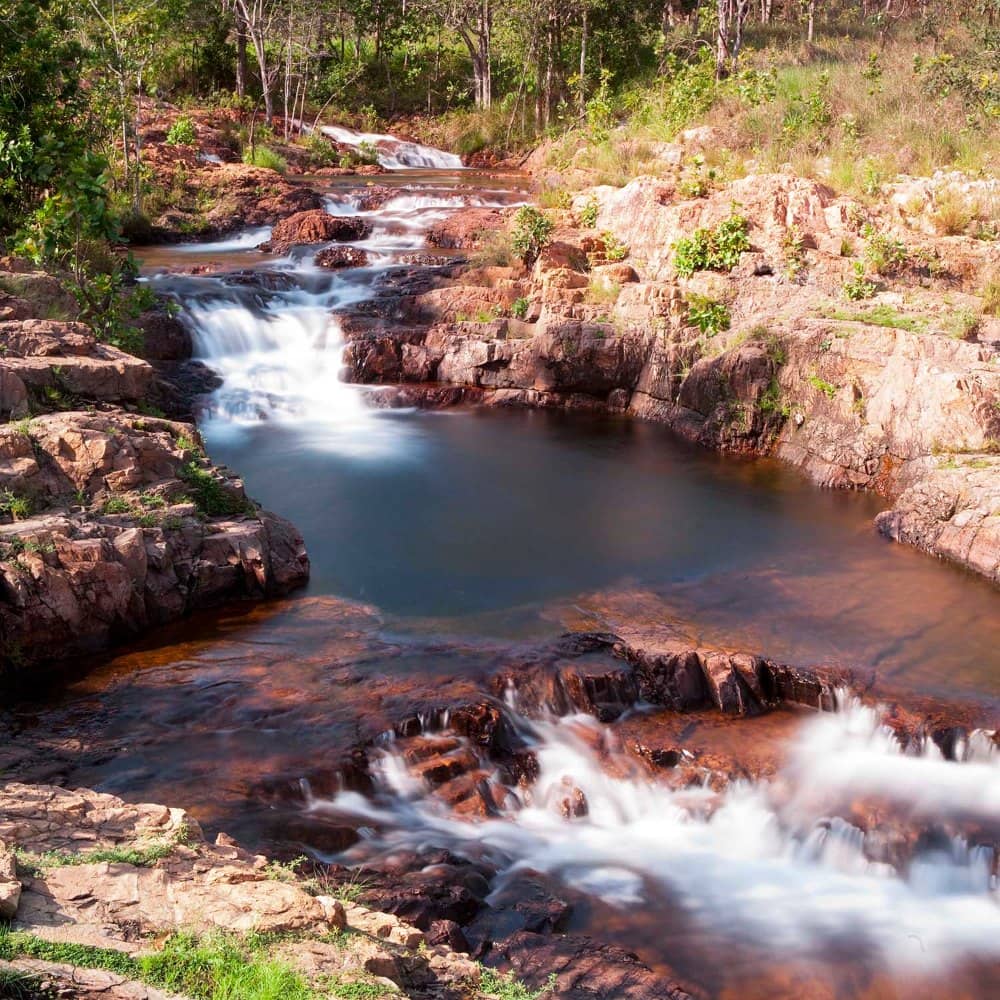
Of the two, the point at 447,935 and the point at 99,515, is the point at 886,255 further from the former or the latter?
the point at 447,935

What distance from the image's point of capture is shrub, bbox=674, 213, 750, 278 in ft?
50.3

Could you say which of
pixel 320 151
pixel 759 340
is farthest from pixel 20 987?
pixel 320 151

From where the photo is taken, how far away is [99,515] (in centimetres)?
834

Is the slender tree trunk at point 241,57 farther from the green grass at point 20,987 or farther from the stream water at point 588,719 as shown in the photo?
the green grass at point 20,987

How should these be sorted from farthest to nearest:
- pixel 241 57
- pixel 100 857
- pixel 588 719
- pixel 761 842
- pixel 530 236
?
1. pixel 241 57
2. pixel 530 236
3. pixel 588 719
4. pixel 761 842
5. pixel 100 857

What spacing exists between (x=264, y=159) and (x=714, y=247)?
50.0 ft

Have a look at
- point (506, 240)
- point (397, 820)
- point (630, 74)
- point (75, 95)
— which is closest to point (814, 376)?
point (506, 240)

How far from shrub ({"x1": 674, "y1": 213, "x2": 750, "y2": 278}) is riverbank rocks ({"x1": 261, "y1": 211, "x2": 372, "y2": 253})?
24.4ft

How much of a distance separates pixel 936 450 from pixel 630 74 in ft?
78.8

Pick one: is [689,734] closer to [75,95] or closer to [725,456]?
[725,456]

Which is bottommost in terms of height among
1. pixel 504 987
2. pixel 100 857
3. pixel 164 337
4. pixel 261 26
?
pixel 504 987

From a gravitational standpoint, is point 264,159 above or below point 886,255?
above

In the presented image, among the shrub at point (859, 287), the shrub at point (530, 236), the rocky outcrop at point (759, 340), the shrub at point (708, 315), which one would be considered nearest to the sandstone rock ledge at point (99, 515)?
the rocky outcrop at point (759, 340)

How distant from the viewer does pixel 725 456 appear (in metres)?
13.7
